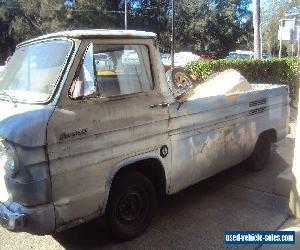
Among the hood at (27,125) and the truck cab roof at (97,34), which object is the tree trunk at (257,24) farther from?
the hood at (27,125)

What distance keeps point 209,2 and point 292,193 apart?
44.0 metres

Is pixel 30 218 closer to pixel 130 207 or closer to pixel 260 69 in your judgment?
pixel 130 207

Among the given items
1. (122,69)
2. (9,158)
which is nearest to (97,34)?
(122,69)

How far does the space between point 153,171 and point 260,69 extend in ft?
30.4

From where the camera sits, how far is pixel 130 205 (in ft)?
13.5

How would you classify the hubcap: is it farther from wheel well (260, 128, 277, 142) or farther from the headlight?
wheel well (260, 128, 277, 142)

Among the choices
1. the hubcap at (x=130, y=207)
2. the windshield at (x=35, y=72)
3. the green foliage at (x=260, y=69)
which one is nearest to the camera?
the windshield at (x=35, y=72)

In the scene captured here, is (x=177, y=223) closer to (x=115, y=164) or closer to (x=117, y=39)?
(x=115, y=164)

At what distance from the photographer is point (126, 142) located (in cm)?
382

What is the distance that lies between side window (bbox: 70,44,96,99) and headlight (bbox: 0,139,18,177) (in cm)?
69

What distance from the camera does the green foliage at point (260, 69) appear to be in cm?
1211

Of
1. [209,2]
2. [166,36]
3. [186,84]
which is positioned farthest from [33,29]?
[186,84]

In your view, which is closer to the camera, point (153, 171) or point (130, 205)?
point (130, 205)

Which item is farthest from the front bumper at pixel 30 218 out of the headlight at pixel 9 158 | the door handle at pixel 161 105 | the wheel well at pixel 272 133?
the wheel well at pixel 272 133
